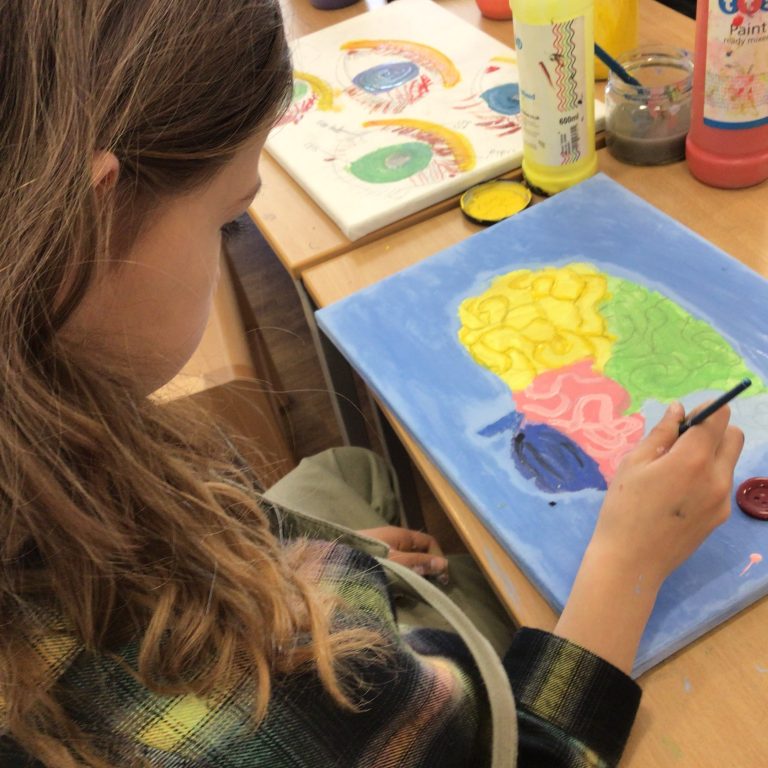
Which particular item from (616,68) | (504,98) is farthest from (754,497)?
(504,98)

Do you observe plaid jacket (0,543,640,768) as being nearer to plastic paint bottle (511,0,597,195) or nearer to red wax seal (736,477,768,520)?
red wax seal (736,477,768,520)

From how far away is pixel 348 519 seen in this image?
85 cm

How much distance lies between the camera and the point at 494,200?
0.93 metres

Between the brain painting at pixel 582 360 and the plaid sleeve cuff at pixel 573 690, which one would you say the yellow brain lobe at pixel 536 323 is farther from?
the plaid sleeve cuff at pixel 573 690

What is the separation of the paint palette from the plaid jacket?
0.17 feet

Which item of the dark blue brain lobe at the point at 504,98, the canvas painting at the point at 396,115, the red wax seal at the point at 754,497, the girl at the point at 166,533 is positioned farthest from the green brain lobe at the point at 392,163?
the red wax seal at the point at 754,497

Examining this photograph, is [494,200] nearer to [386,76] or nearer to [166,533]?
[386,76]

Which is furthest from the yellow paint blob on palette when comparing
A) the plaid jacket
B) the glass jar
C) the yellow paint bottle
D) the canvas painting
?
the plaid jacket

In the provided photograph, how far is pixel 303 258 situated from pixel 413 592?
1.38ft

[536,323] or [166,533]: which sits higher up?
[166,533]

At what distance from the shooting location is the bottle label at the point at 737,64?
0.75m

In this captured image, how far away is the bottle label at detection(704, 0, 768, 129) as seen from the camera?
2.47 ft

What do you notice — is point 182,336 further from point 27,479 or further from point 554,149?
point 554,149

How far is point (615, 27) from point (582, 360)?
0.54 m
